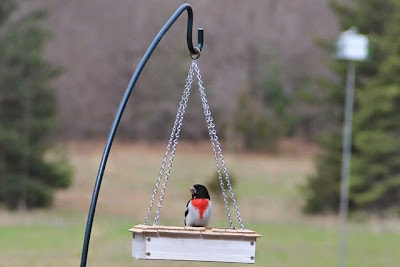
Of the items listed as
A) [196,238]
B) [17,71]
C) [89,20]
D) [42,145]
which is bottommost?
[196,238]

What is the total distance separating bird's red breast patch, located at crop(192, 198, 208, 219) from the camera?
11.4ft

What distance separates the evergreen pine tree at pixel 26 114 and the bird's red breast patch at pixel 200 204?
1512 cm

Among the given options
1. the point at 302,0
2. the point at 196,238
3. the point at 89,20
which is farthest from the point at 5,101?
the point at 196,238

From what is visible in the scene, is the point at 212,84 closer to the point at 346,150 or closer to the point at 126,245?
the point at 346,150

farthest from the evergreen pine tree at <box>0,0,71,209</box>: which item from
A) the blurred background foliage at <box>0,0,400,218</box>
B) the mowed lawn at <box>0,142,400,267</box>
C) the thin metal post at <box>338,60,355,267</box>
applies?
the thin metal post at <box>338,60,355,267</box>

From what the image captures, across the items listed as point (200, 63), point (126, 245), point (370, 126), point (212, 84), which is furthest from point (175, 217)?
point (200, 63)

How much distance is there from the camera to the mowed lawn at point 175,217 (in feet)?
39.1

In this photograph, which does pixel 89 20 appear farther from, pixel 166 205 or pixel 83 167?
pixel 166 205

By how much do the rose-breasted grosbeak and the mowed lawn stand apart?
24.1 ft

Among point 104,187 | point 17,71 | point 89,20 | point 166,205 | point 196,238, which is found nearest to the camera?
point 196,238

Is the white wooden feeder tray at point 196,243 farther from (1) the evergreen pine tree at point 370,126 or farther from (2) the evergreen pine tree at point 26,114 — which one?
(2) the evergreen pine tree at point 26,114

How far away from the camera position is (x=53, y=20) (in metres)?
24.3

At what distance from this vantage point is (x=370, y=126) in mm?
18594

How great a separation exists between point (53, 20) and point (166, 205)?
7.45 meters
